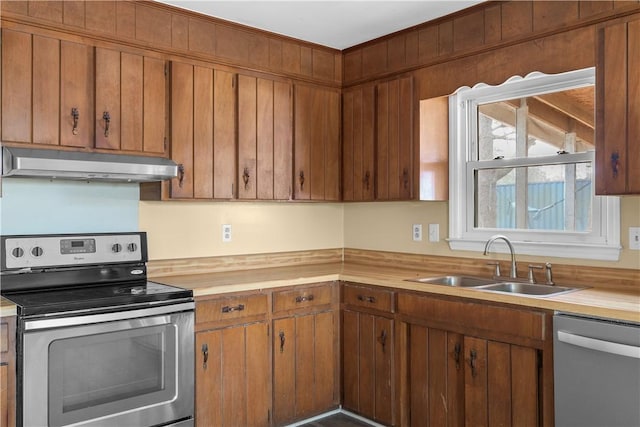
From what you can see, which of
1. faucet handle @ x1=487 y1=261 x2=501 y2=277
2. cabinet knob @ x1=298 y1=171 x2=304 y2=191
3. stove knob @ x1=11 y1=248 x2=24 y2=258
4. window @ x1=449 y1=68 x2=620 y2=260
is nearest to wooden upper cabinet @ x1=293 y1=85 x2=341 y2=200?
cabinet knob @ x1=298 y1=171 x2=304 y2=191

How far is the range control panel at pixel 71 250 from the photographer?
259cm

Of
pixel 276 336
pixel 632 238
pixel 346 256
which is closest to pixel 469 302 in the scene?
pixel 632 238

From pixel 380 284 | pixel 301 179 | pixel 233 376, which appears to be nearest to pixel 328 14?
pixel 301 179

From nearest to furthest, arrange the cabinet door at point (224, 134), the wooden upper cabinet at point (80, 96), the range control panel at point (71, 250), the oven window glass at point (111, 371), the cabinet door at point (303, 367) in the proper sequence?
the oven window glass at point (111, 371) < the wooden upper cabinet at point (80, 96) < the range control panel at point (71, 250) < the cabinet door at point (303, 367) < the cabinet door at point (224, 134)

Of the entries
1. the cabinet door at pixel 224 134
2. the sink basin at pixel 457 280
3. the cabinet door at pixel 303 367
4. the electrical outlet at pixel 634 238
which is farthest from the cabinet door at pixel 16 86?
the electrical outlet at pixel 634 238

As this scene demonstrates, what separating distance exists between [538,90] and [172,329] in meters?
2.36

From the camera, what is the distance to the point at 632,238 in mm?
2602

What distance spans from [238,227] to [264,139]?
623 mm

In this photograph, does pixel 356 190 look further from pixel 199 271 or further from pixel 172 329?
pixel 172 329

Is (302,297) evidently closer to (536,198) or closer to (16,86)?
(536,198)

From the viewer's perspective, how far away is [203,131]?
10.2ft

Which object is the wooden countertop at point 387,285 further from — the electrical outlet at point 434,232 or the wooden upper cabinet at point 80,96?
the wooden upper cabinet at point 80,96

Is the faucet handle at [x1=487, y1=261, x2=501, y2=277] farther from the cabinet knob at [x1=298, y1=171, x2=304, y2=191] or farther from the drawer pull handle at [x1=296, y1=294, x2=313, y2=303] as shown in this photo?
the cabinet knob at [x1=298, y1=171, x2=304, y2=191]

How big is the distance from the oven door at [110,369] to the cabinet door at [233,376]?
4.3 inches
